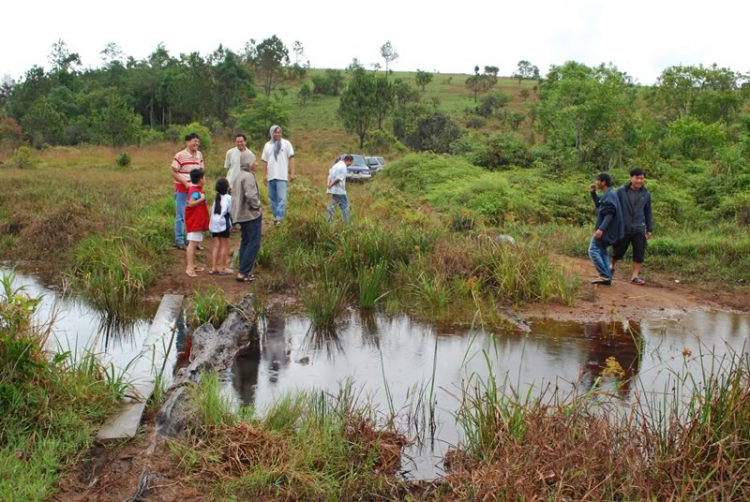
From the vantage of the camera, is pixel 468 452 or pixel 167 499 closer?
pixel 167 499

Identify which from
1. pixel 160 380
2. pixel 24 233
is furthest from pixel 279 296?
pixel 24 233

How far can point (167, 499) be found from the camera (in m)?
3.93

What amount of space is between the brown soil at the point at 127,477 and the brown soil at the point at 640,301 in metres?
4.98

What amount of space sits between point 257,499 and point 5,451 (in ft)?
5.39

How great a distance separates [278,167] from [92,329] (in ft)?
15.6

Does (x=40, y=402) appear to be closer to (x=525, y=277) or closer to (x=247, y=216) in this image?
(x=247, y=216)

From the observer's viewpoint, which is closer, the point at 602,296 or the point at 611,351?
the point at 611,351

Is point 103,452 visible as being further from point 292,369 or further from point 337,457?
point 292,369

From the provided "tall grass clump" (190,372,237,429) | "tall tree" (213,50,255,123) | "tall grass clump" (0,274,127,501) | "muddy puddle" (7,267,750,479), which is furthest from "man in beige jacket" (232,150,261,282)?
"tall tree" (213,50,255,123)

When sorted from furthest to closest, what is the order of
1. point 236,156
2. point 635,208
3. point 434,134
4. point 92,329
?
1. point 434,134
2. point 236,156
3. point 635,208
4. point 92,329

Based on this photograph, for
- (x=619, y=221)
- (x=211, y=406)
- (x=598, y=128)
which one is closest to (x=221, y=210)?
(x=211, y=406)

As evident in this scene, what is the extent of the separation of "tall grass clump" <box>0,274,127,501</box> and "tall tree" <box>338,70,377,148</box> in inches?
1570

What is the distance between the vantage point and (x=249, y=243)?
8828mm

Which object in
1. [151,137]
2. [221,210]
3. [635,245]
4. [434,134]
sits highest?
[434,134]
